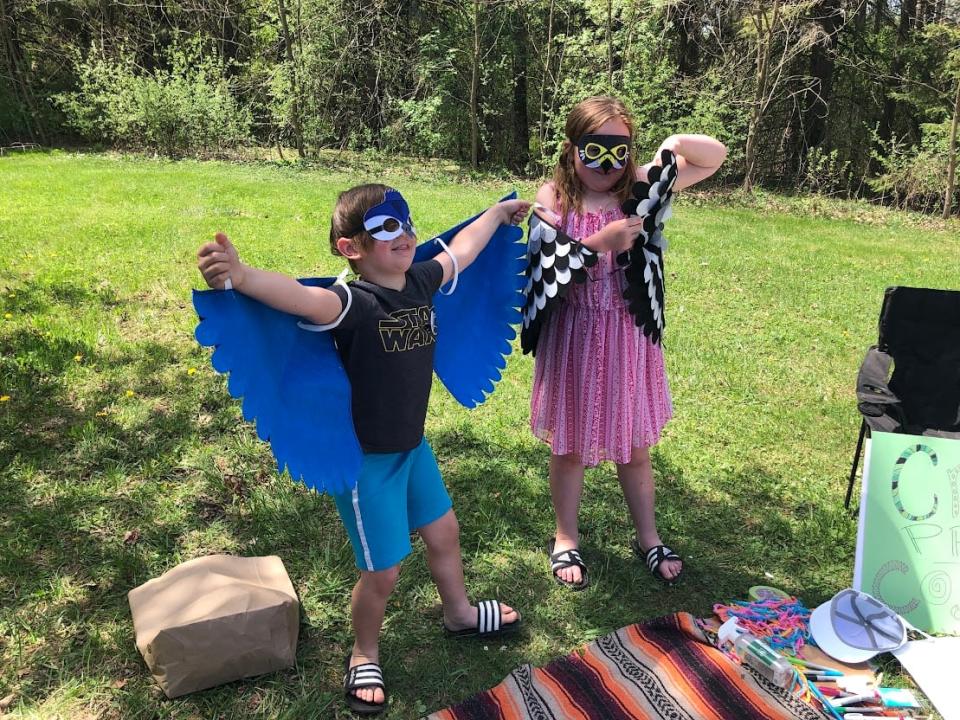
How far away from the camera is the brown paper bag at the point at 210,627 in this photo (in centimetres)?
238

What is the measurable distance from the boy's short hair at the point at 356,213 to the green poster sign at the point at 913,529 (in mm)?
2354

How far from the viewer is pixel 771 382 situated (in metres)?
5.20

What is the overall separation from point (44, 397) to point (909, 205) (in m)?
15.5

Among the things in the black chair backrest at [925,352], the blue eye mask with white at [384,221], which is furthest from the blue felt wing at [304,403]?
the black chair backrest at [925,352]

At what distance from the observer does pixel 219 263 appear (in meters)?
1.79

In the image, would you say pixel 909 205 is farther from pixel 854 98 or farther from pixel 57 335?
pixel 57 335

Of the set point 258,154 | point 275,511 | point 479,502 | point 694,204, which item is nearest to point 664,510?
point 479,502

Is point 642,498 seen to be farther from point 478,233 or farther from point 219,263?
point 219,263

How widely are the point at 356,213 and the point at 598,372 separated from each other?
115 cm

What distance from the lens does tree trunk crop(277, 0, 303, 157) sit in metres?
16.1

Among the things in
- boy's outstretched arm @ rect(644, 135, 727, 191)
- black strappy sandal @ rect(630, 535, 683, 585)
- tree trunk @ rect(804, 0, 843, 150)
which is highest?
tree trunk @ rect(804, 0, 843, 150)

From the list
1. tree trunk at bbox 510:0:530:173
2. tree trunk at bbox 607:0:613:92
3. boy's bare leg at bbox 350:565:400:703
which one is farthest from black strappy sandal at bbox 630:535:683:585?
tree trunk at bbox 510:0:530:173

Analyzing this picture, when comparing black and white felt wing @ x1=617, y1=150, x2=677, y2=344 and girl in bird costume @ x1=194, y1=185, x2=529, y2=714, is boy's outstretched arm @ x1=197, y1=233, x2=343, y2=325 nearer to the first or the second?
girl in bird costume @ x1=194, y1=185, x2=529, y2=714

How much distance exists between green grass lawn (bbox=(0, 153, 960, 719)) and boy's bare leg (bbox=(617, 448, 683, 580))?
10 cm
